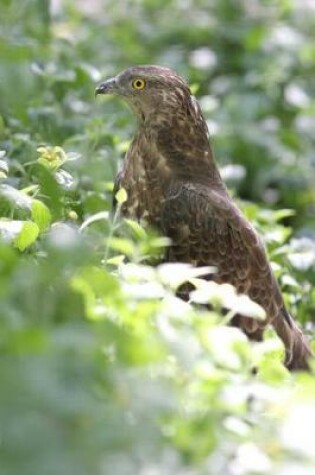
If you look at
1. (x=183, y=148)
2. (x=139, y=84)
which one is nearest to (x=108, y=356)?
(x=183, y=148)

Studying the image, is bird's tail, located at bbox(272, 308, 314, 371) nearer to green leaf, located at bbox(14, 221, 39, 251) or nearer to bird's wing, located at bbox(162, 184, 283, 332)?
bird's wing, located at bbox(162, 184, 283, 332)

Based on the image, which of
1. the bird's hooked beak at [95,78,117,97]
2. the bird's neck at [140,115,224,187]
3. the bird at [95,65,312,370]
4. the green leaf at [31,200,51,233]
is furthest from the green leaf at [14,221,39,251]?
the bird's hooked beak at [95,78,117,97]

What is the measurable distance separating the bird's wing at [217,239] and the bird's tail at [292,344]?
8cm

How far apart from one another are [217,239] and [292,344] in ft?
1.63

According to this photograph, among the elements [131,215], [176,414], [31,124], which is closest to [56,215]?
[131,215]

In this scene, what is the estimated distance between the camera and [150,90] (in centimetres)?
588

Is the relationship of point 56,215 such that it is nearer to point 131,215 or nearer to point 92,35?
point 131,215

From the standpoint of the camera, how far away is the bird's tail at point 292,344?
5656 mm

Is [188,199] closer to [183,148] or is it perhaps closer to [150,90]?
[183,148]

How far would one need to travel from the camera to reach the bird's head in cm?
583

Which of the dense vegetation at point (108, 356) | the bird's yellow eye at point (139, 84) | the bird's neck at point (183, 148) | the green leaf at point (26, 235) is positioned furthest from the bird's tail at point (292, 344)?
the green leaf at point (26, 235)

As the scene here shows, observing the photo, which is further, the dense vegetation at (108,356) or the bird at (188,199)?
the bird at (188,199)

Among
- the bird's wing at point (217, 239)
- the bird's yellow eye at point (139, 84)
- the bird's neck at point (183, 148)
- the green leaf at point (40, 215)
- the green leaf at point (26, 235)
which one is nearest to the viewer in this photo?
the green leaf at point (26, 235)

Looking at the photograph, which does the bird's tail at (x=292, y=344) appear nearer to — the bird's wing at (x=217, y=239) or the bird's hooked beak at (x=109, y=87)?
the bird's wing at (x=217, y=239)
